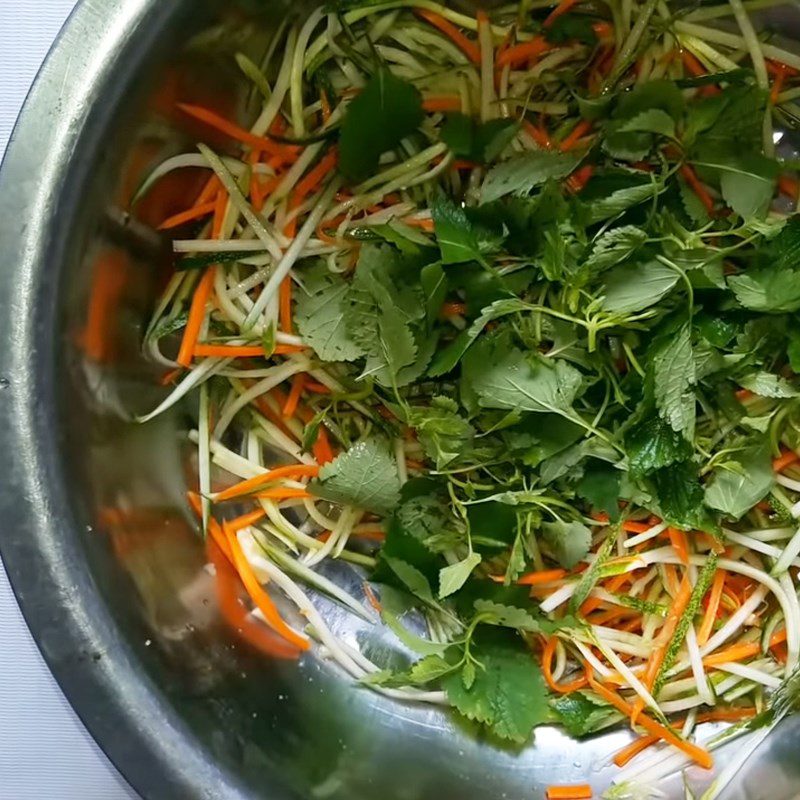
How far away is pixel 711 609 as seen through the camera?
4.04 ft

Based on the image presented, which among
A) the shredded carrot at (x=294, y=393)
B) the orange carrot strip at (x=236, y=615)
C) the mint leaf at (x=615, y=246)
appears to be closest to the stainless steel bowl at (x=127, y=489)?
the orange carrot strip at (x=236, y=615)

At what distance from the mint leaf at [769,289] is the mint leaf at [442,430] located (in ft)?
1.23

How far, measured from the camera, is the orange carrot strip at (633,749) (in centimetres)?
121

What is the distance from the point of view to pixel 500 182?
1122 millimetres

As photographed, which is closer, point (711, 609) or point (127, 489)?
point (127, 489)

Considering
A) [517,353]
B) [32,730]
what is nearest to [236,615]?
[32,730]

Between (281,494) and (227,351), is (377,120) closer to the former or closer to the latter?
(227,351)

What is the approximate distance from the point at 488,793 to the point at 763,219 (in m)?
0.82

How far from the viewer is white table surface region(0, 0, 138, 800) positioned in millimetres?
1140

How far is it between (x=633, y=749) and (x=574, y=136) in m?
0.83

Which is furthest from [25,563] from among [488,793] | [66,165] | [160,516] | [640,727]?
[640,727]

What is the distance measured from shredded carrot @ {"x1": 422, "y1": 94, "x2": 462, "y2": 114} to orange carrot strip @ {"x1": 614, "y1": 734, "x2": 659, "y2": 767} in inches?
34.7

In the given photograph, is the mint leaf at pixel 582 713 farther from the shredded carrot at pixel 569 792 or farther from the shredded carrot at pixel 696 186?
the shredded carrot at pixel 696 186

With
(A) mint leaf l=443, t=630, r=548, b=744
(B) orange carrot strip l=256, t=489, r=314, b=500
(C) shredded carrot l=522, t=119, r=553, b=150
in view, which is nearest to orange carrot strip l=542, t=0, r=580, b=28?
(C) shredded carrot l=522, t=119, r=553, b=150
